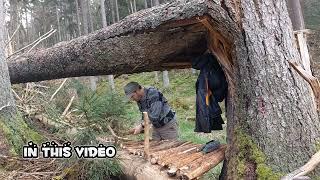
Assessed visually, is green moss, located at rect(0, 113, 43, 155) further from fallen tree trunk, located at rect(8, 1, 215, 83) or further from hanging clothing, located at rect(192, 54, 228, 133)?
hanging clothing, located at rect(192, 54, 228, 133)

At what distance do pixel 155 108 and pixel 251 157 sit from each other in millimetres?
2208

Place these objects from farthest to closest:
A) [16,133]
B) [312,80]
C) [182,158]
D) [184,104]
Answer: [184,104] < [16,133] < [182,158] < [312,80]

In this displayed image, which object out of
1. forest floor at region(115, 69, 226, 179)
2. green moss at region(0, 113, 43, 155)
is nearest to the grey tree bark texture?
forest floor at region(115, 69, 226, 179)

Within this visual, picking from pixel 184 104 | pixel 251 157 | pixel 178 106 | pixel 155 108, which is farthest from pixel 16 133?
pixel 184 104

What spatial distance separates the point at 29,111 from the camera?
7387 mm

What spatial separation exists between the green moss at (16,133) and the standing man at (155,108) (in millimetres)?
1529

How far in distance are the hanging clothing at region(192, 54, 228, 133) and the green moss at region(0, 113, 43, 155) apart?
2607mm

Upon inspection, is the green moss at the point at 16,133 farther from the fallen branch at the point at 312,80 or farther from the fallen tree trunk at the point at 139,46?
the fallen branch at the point at 312,80

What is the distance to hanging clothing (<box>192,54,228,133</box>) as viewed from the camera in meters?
4.07

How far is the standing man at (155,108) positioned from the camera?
5445 mm

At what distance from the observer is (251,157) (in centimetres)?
340

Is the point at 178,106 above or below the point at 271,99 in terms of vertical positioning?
above

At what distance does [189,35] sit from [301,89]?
1.40 m

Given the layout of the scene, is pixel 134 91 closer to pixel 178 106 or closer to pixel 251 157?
pixel 251 157
